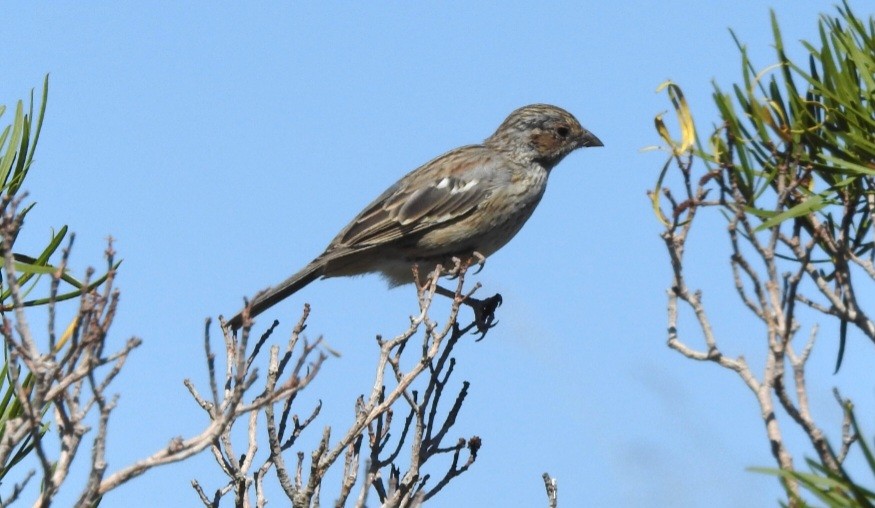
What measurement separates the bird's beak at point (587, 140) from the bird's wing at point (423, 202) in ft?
2.27

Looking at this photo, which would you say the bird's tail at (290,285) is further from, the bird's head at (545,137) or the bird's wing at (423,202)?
the bird's head at (545,137)

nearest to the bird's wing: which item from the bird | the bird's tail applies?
the bird

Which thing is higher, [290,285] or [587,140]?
[587,140]

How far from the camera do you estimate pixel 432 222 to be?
7.10 m

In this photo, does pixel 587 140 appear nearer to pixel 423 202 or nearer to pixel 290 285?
pixel 423 202

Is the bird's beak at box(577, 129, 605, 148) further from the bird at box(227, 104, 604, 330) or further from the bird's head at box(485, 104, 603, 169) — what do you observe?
the bird at box(227, 104, 604, 330)

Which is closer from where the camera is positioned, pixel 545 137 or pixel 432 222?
pixel 432 222

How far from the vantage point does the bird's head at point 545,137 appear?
8047mm

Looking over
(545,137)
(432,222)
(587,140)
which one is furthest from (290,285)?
(587,140)

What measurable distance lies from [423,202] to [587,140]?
4.84 feet

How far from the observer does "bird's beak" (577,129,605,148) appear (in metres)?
8.15

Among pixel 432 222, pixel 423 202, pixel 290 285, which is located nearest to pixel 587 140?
pixel 423 202

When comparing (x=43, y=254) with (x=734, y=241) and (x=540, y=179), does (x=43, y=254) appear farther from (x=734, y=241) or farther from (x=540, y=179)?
(x=540, y=179)

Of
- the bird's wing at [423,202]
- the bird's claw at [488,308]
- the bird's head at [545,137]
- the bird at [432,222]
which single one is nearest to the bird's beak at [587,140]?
the bird's head at [545,137]
